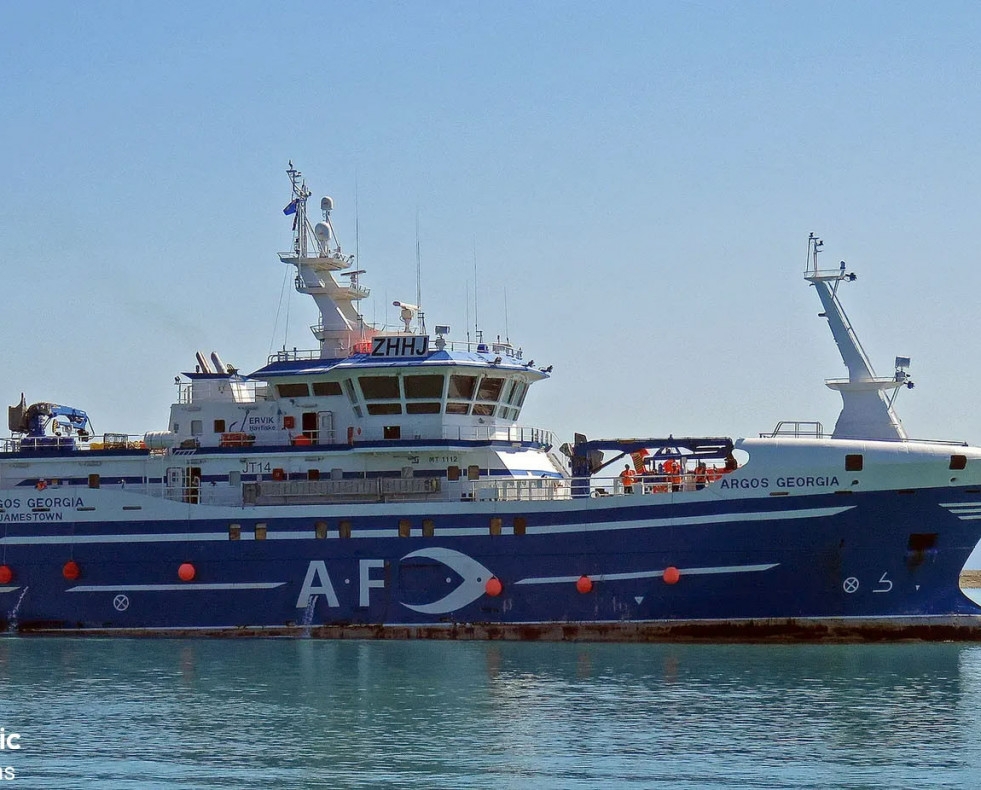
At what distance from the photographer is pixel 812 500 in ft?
105

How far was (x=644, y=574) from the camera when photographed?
32750 millimetres

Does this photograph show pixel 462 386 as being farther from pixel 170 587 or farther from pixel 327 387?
pixel 170 587

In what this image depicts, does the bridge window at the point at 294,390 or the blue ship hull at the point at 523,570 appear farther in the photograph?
the bridge window at the point at 294,390

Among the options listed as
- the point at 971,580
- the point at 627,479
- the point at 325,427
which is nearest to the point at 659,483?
the point at 627,479

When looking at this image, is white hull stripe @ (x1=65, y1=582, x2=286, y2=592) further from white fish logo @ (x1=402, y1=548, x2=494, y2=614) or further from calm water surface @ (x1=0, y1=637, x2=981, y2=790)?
white fish logo @ (x1=402, y1=548, x2=494, y2=614)

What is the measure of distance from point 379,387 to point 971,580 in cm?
5782

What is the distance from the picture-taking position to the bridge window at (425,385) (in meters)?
35.2

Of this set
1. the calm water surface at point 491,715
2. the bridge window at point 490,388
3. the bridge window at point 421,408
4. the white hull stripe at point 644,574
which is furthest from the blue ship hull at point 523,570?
the bridge window at point 490,388

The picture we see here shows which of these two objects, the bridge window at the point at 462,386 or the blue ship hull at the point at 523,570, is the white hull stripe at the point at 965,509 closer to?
the blue ship hull at the point at 523,570

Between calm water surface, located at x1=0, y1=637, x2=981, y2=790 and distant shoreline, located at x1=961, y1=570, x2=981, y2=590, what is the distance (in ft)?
164

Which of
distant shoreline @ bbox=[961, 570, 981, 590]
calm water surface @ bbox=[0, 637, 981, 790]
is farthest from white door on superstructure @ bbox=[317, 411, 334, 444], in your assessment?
distant shoreline @ bbox=[961, 570, 981, 590]

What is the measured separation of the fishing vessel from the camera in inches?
1262

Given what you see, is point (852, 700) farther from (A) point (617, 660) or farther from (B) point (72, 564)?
(B) point (72, 564)

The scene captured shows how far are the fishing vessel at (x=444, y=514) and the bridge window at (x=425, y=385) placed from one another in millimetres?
39
